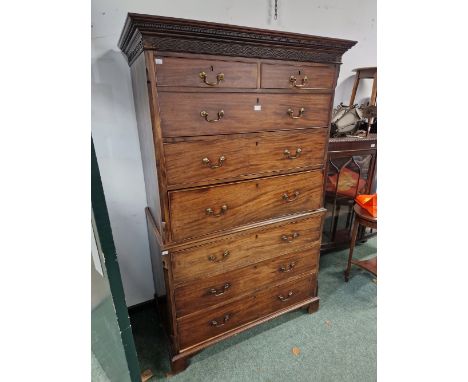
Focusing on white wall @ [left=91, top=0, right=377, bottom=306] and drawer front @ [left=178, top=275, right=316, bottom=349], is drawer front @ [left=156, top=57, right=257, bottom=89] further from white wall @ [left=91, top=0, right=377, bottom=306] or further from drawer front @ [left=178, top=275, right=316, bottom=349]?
drawer front @ [left=178, top=275, right=316, bottom=349]

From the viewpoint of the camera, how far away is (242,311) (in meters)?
1.62

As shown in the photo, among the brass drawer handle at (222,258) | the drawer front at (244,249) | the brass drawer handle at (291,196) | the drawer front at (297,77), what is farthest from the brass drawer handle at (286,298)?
the drawer front at (297,77)

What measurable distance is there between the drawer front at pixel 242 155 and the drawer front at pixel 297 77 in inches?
9.0

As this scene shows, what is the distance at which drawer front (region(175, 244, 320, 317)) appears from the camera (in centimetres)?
140

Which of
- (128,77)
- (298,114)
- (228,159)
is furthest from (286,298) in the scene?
(128,77)

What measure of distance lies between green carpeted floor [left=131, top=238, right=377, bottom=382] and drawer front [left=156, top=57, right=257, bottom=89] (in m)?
1.58

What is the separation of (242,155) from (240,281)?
2.48ft

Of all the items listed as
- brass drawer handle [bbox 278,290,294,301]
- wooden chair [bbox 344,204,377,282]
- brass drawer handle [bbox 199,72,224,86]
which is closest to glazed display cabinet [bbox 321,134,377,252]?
wooden chair [bbox 344,204,377,282]

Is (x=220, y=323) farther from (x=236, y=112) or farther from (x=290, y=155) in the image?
(x=236, y=112)

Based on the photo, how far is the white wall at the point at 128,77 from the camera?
140 cm

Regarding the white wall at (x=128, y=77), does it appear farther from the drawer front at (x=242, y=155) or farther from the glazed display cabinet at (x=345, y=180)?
the glazed display cabinet at (x=345, y=180)
